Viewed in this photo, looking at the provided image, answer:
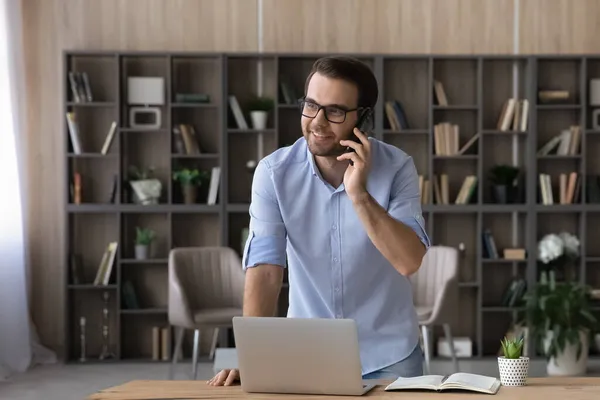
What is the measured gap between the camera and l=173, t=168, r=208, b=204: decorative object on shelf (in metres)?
7.46

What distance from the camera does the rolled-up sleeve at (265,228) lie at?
8.97 feet

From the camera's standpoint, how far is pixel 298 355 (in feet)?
7.68

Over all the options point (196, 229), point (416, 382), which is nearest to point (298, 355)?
point (416, 382)

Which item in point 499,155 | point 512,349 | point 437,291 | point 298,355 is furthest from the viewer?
point 499,155

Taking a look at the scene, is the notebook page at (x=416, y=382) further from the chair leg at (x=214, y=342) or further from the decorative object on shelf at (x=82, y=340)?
the decorative object on shelf at (x=82, y=340)

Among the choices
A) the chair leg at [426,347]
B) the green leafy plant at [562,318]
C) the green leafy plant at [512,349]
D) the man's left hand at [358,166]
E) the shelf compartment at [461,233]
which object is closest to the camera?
the man's left hand at [358,166]

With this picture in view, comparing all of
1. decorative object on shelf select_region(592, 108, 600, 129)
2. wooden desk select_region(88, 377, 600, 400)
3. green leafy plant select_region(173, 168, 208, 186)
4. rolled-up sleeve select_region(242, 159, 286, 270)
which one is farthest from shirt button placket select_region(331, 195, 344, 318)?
decorative object on shelf select_region(592, 108, 600, 129)

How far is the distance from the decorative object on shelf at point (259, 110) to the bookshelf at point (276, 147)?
0.09 m

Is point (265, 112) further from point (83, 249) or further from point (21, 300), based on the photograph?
point (21, 300)

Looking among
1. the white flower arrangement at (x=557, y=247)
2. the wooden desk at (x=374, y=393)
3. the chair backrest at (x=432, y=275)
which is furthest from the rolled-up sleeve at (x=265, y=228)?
the white flower arrangement at (x=557, y=247)

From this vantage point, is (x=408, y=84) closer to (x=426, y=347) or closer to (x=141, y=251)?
(x=426, y=347)

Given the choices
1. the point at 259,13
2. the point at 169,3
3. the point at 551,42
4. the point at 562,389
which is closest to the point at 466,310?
the point at 551,42

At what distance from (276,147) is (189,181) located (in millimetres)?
717

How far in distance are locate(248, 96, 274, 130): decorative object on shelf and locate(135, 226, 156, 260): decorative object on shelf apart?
1.15 m
